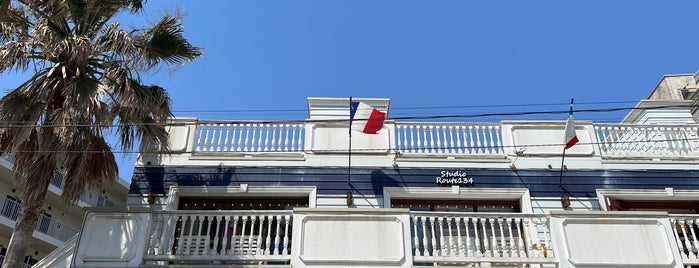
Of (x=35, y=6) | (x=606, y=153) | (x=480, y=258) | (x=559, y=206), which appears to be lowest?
(x=480, y=258)

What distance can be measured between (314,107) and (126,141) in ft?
13.7

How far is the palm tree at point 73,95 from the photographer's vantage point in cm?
756

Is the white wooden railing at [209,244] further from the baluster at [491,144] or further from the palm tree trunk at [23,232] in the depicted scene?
the baluster at [491,144]

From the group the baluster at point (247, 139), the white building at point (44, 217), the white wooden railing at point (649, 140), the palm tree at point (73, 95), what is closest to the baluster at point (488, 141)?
the white wooden railing at point (649, 140)

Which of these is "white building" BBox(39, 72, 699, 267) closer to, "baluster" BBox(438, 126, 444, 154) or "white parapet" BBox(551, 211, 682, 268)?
"baluster" BBox(438, 126, 444, 154)

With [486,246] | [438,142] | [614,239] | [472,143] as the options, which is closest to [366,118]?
[438,142]

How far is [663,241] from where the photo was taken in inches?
299

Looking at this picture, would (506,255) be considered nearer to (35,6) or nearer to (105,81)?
(105,81)

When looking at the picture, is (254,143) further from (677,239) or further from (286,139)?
(677,239)

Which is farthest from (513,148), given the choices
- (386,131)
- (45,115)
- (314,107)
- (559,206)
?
(45,115)

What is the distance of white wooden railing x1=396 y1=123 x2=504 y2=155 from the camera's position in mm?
10734

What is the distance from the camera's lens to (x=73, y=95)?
7.61 m

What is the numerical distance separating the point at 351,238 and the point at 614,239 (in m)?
3.91

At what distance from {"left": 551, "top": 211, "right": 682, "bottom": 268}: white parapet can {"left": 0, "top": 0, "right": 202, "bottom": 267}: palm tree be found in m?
6.81
